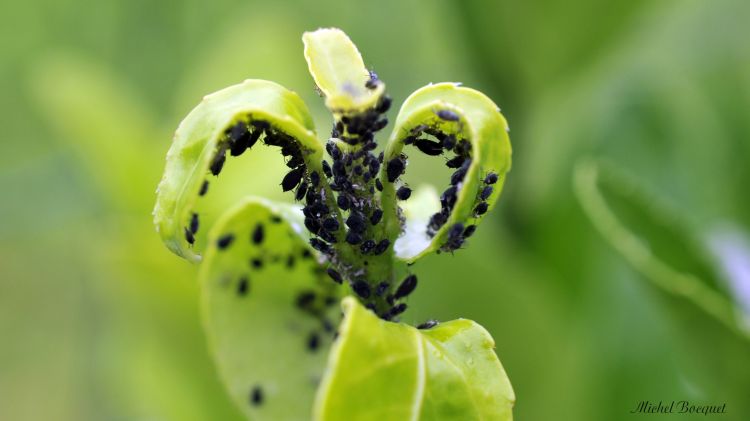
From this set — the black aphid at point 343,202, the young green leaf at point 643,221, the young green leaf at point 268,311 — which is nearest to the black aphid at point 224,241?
the young green leaf at point 268,311

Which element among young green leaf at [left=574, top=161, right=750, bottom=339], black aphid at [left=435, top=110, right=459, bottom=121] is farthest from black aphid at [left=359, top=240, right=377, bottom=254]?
young green leaf at [left=574, top=161, right=750, bottom=339]

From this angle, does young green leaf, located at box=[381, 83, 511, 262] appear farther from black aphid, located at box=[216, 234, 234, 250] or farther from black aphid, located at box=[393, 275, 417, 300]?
black aphid, located at box=[216, 234, 234, 250]

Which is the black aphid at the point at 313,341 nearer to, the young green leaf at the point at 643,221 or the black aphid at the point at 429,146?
the black aphid at the point at 429,146

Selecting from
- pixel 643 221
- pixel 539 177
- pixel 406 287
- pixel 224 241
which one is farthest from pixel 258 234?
pixel 539 177

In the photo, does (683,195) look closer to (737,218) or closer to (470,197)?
(737,218)

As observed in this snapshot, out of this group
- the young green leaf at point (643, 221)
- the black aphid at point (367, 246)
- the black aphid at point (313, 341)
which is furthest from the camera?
the young green leaf at point (643, 221)

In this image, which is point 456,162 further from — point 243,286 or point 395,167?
point 243,286
